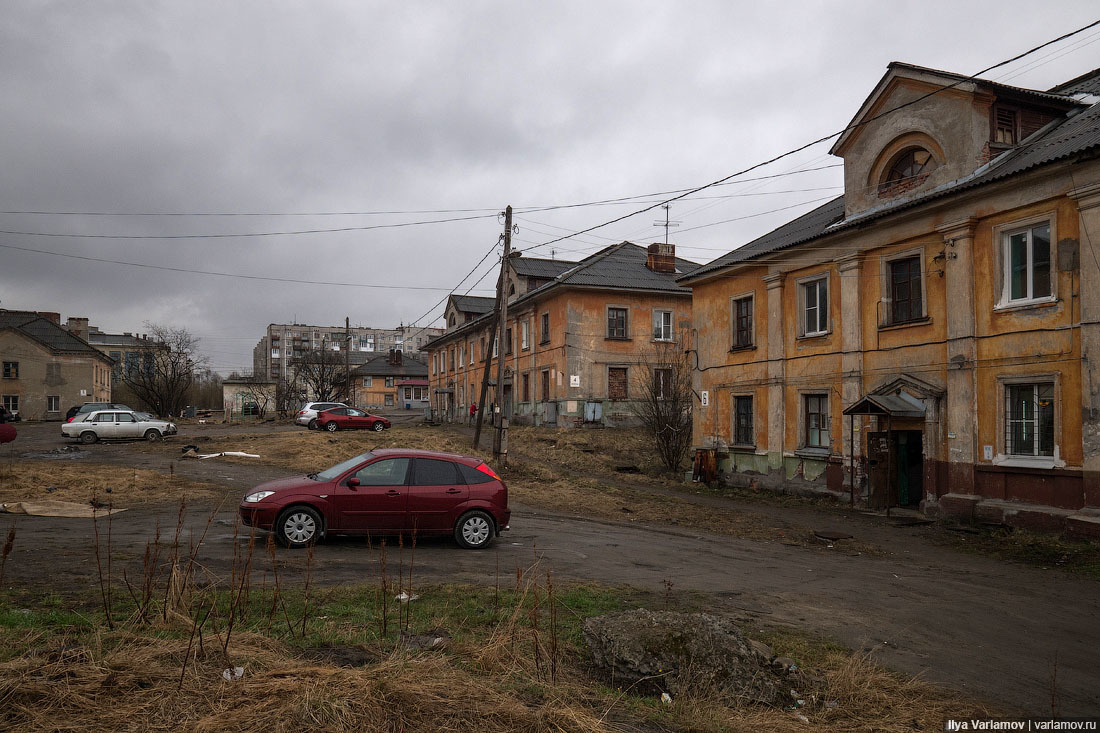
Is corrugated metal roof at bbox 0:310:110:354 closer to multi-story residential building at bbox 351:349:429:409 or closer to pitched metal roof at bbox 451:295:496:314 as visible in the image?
multi-story residential building at bbox 351:349:429:409

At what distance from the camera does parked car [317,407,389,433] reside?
128 ft

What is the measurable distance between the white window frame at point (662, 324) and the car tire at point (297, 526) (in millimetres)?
27460

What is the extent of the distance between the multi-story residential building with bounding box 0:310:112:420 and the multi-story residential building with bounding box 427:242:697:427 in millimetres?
39274

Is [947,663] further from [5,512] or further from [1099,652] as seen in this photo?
[5,512]

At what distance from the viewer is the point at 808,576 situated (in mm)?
10500

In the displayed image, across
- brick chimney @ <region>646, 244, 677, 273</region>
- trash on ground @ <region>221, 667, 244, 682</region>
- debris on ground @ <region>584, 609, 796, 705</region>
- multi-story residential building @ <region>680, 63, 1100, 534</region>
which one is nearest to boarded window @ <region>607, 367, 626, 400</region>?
brick chimney @ <region>646, 244, 677, 273</region>

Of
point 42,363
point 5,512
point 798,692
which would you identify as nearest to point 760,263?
point 798,692

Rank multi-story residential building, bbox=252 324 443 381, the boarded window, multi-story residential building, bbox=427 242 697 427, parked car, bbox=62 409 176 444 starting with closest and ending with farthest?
parked car, bbox=62 409 176 444 → multi-story residential building, bbox=427 242 697 427 → the boarded window → multi-story residential building, bbox=252 324 443 381

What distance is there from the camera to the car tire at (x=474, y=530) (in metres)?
11.2

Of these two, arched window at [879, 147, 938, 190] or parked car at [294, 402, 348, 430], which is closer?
arched window at [879, 147, 938, 190]

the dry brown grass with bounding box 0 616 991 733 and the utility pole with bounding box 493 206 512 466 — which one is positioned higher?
the utility pole with bounding box 493 206 512 466

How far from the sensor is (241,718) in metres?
4.03

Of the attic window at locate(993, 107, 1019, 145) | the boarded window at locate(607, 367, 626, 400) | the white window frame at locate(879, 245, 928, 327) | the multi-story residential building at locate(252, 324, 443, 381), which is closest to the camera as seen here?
the attic window at locate(993, 107, 1019, 145)

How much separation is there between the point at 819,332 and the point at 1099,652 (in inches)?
496
